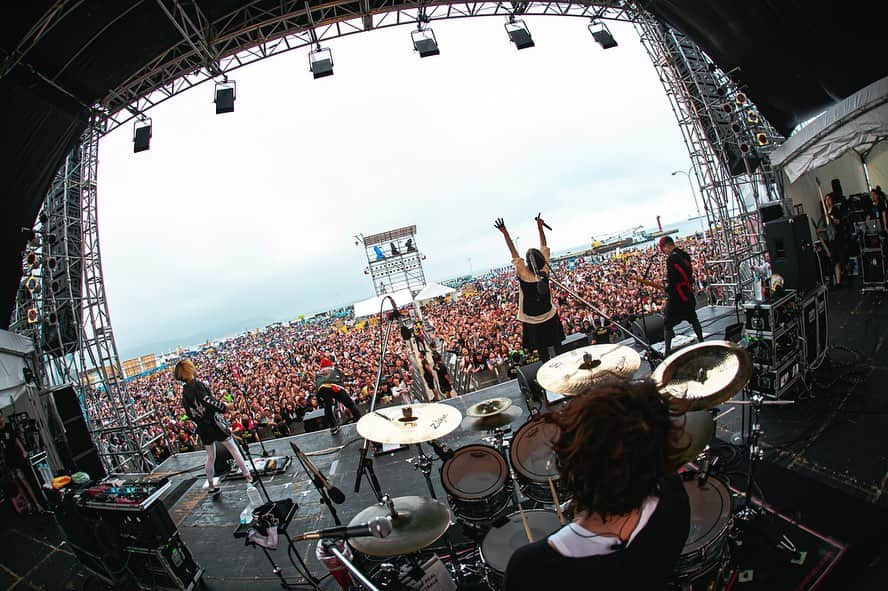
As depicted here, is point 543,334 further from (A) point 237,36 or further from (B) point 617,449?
(A) point 237,36

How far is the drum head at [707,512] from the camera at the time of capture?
1667 mm

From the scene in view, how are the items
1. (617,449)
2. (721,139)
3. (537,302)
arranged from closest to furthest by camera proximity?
1. (617,449)
2. (537,302)
3. (721,139)

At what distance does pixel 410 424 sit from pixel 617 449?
1.94 meters

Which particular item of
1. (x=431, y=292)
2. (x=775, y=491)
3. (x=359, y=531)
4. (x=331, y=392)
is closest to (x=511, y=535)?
(x=359, y=531)

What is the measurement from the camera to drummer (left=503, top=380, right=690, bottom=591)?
86 centimetres

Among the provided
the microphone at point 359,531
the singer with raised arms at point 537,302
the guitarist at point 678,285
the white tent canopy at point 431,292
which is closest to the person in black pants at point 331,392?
the singer with raised arms at point 537,302

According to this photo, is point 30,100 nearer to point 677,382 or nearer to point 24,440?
point 24,440

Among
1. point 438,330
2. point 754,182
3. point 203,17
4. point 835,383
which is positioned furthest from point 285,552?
point 438,330

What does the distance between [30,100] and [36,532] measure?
579 cm

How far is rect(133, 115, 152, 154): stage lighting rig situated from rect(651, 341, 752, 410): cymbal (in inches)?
340

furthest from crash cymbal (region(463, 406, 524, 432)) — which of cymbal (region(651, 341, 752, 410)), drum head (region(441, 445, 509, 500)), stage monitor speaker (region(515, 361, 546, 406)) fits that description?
cymbal (region(651, 341, 752, 410))

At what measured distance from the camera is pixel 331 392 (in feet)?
16.9

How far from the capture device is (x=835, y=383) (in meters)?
3.75

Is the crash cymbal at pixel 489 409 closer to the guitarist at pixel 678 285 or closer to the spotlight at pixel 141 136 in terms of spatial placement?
the guitarist at pixel 678 285
